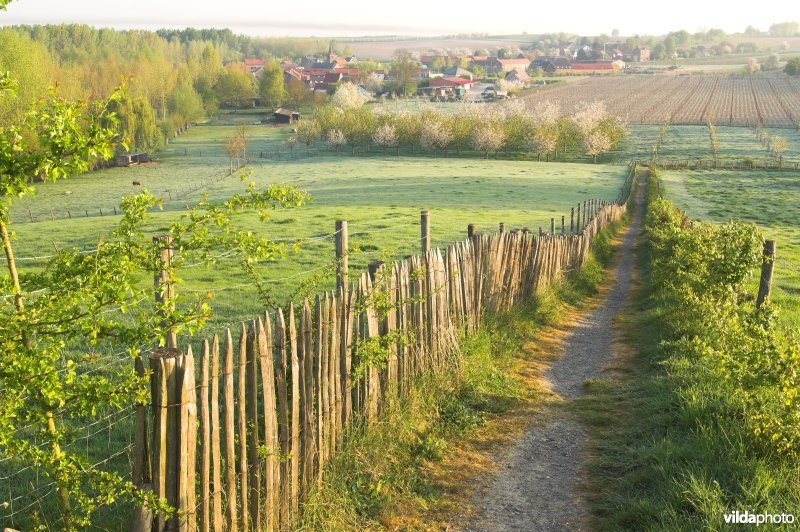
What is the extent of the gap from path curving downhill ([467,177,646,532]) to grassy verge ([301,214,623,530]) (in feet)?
0.69

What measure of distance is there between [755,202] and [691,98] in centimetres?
9899

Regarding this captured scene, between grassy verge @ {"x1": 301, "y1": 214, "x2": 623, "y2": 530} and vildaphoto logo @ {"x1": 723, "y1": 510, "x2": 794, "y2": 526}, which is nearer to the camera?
vildaphoto logo @ {"x1": 723, "y1": 510, "x2": 794, "y2": 526}

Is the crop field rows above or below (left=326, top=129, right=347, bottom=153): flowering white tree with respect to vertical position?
above

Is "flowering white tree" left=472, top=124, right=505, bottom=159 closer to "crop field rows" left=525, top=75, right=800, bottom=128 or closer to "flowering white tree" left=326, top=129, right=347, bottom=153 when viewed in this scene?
"flowering white tree" left=326, top=129, right=347, bottom=153

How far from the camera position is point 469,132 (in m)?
89.4

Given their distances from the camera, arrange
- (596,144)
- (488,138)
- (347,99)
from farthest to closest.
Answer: (347,99), (488,138), (596,144)

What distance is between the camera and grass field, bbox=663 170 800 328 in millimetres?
28202

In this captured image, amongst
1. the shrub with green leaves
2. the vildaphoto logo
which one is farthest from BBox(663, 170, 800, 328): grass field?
the vildaphoto logo

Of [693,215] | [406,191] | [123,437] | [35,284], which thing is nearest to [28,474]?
[123,437]

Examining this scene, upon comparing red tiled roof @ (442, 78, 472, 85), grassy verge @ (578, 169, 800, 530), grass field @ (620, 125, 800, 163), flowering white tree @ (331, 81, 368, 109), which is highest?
red tiled roof @ (442, 78, 472, 85)

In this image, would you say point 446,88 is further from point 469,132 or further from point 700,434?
point 700,434

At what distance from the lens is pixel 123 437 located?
819 centimetres

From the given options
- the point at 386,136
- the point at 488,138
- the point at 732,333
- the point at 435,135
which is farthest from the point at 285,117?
the point at 732,333

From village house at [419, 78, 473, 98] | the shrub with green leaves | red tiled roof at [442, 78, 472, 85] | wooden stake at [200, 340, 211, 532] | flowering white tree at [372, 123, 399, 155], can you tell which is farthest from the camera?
red tiled roof at [442, 78, 472, 85]
